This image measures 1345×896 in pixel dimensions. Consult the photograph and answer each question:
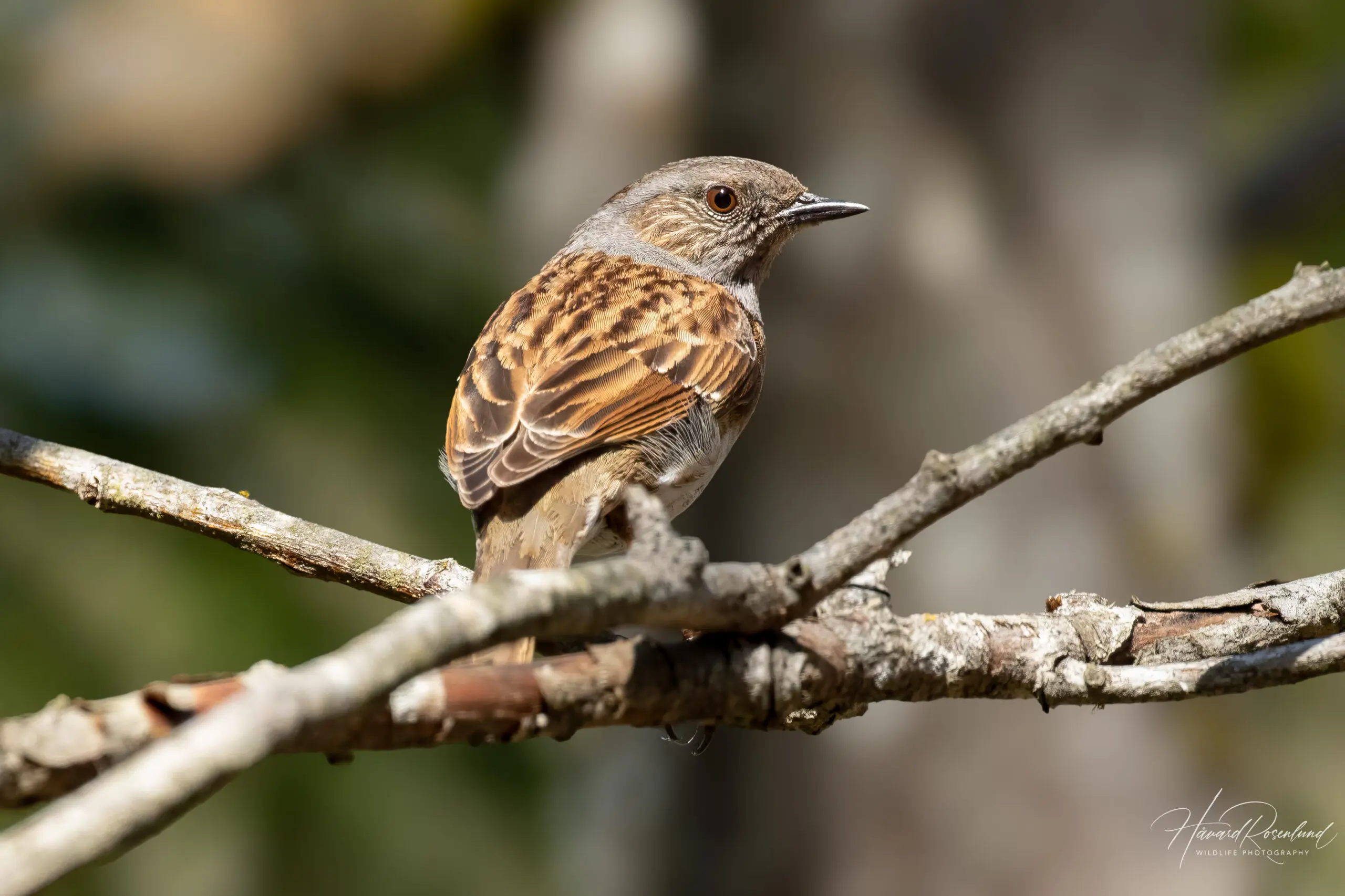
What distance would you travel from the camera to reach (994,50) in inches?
304

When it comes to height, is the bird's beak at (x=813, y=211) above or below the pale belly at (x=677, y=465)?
above

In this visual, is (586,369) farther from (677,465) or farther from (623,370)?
(677,465)

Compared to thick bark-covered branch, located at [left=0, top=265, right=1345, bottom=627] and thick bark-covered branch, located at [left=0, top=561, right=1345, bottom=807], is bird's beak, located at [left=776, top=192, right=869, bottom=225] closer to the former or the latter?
thick bark-covered branch, located at [left=0, top=561, right=1345, bottom=807]

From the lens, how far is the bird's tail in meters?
3.79

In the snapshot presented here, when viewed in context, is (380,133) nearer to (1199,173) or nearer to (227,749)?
(1199,173)

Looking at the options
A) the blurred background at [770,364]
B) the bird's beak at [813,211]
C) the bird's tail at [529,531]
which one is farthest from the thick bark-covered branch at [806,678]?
the blurred background at [770,364]

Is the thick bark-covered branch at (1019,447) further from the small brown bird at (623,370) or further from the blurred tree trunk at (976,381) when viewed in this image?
the blurred tree trunk at (976,381)

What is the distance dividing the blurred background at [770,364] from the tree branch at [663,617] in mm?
4199

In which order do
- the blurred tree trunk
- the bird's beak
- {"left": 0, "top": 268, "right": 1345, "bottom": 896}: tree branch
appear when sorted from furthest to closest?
the blurred tree trunk → the bird's beak → {"left": 0, "top": 268, "right": 1345, "bottom": 896}: tree branch

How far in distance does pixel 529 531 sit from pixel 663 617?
1732mm

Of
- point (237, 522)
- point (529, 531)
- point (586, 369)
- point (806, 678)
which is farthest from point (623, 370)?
point (806, 678)

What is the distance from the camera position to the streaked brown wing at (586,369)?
4.06m

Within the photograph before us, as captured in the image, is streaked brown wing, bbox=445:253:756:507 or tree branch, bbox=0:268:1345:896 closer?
tree branch, bbox=0:268:1345:896

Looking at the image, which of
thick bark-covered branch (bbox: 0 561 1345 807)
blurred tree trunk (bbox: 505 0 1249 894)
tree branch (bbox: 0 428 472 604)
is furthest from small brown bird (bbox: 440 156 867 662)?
blurred tree trunk (bbox: 505 0 1249 894)
